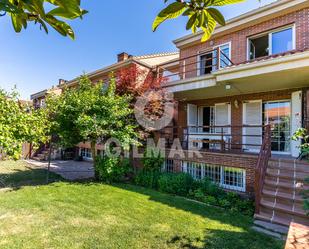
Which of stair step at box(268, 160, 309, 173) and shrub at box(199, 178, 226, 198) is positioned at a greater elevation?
stair step at box(268, 160, 309, 173)

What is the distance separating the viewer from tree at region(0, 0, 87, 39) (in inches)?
41.0

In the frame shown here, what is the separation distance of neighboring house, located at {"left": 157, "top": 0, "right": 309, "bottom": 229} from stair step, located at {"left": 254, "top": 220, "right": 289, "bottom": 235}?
139 millimetres

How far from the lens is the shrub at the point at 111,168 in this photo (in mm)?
10633

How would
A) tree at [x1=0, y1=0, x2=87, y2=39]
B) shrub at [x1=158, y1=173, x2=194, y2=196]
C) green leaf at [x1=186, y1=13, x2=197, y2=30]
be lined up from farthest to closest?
shrub at [x1=158, y1=173, x2=194, y2=196] < green leaf at [x1=186, y1=13, x2=197, y2=30] < tree at [x1=0, y1=0, x2=87, y2=39]

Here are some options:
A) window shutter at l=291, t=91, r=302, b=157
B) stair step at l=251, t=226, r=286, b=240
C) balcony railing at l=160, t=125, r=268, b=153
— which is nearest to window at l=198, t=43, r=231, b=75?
balcony railing at l=160, t=125, r=268, b=153

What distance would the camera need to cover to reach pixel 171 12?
50.9 inches

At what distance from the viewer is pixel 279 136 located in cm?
1104

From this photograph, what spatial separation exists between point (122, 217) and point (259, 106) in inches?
354

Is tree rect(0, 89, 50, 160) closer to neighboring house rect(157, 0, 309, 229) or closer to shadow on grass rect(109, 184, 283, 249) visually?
shadow on grass rect(109, 184, 283, 249)

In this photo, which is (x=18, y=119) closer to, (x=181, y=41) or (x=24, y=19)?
(x=24, y=19)

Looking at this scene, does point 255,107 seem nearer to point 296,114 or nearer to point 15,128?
point 296,114

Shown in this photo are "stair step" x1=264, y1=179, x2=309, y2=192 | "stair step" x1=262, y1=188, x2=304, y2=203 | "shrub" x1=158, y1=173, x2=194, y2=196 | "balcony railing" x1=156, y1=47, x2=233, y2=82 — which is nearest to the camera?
→ "stair step" x1=262, y1=188, x2=304, y2=203

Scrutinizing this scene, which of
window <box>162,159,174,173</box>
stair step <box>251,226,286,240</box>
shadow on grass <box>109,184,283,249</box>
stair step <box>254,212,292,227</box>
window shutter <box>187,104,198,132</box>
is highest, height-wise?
window shutter <box>187,104,198,132</box>

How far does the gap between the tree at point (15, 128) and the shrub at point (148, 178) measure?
476 cm
